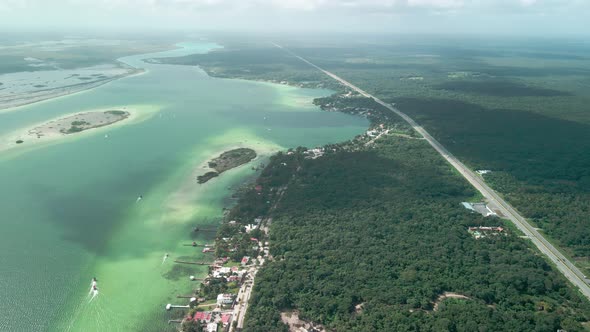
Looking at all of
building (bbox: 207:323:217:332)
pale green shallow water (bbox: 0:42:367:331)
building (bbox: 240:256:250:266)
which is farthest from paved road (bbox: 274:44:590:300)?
building (bbox: 207:323:217:332)

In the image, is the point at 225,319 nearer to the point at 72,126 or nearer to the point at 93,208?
the point at 93,208

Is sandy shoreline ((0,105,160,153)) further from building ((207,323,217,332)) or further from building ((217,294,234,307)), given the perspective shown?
building ((207,323,217,332))

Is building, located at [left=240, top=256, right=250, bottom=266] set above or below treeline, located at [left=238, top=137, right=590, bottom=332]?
below

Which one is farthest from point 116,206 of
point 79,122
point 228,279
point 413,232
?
point 79,122

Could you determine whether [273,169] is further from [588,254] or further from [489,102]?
[489,102]

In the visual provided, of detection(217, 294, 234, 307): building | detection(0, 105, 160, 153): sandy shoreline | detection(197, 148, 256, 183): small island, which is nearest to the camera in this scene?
detection(217, 294, 234, 307): building

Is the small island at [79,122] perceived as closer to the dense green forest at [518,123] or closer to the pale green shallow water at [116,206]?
the pale green shallow water at [116,206]

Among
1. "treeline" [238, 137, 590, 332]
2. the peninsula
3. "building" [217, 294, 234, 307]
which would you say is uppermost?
the peninsula
